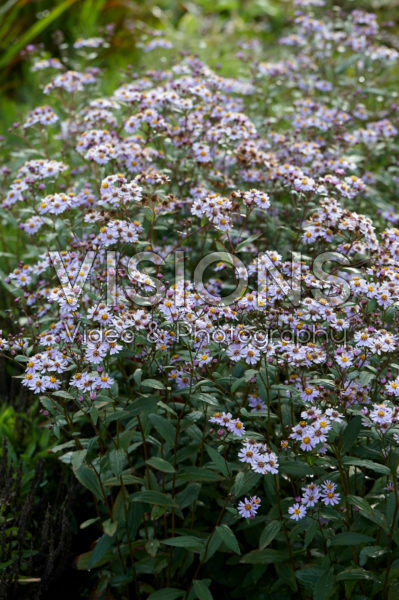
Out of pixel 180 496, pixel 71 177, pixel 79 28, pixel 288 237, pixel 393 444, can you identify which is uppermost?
pixel 79 28

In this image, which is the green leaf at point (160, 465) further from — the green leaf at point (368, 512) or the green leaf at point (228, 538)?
the green leaf at point (368, 512)

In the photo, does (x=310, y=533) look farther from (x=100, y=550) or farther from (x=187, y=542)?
(x=100, y=550)

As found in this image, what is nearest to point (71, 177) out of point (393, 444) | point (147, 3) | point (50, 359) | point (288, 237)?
point (288, 237)

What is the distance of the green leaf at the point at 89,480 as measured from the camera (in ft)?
7.34

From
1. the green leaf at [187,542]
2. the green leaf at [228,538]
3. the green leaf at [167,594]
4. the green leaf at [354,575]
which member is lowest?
the green leaf at [167,594]

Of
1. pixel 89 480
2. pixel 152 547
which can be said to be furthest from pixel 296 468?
pixel 89 480

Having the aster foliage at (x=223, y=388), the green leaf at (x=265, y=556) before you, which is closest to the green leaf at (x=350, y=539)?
the aster foliage at (x=223, y=388)

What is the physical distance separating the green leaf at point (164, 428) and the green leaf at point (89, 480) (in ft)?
0.97

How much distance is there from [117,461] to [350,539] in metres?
0.88

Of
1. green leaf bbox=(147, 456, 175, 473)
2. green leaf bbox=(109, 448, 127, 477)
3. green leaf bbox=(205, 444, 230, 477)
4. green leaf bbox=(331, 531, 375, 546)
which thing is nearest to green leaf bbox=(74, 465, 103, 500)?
green leaf bbox=(109, 448, 127, 477)

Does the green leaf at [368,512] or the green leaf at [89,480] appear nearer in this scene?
the green leaf at [368,512]

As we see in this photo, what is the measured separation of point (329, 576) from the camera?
2.23 meters

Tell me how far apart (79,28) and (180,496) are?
6.86m

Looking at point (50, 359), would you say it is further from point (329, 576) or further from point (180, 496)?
point (329, 576)
